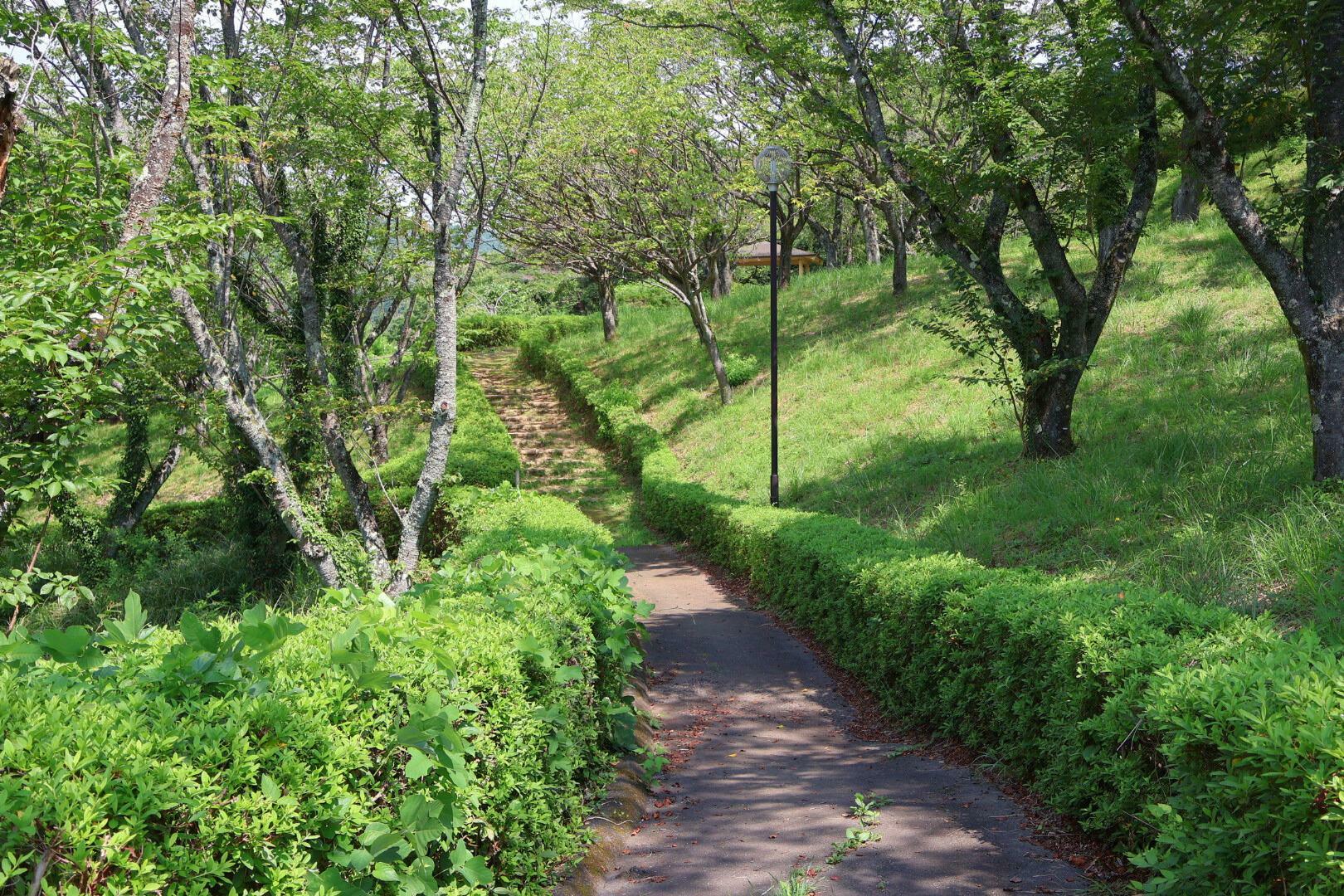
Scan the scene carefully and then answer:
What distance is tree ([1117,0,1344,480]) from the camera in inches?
269

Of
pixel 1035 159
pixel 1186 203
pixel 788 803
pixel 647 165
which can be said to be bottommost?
pixel 788 803

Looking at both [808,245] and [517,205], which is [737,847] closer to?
[517,205]

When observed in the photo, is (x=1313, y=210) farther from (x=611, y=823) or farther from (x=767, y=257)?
(x=767, y=257)

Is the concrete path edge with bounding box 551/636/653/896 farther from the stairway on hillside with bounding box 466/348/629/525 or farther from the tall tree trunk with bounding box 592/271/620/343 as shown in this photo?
the tall tree trunk with bounding box 592/271/620/343

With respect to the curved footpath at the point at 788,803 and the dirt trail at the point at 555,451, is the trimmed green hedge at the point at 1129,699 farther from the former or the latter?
the dirt trail at the point at 555,451

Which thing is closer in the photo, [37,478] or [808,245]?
[37,478]

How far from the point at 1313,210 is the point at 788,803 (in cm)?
616

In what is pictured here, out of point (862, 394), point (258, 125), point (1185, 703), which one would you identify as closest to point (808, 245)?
point (862, 394)

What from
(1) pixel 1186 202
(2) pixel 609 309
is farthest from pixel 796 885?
(2) pixel 609 309

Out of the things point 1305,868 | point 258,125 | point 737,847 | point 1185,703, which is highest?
point 258,125

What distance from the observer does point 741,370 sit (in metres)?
20.6

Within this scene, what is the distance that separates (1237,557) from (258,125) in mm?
10317

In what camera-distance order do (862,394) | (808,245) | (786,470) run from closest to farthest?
(786,470), (862,394), (808,245)

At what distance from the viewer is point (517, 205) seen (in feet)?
68.1
